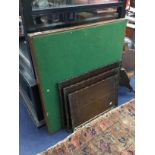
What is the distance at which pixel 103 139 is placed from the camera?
1.70m

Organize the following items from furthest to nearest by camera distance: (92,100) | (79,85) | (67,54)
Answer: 1. (92,100)
2. (79,85)
3. (67,54)

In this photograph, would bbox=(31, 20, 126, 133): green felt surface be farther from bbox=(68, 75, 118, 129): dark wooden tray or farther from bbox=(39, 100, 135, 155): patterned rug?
bbox=(39, 100, 135, 155): patterned rug

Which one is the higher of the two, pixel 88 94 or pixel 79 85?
pixel 79 85

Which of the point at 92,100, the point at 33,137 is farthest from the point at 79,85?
the point at 33,137

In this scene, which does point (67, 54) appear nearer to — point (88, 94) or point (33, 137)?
point (88, 94)

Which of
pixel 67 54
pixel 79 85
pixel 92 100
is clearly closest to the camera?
pixel 67 54

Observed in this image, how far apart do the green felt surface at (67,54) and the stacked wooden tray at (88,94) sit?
63 millimetres

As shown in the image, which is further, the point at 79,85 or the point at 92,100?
the point at 92,100

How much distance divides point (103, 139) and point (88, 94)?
0.45 meters

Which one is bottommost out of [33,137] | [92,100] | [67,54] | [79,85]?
[33,137]

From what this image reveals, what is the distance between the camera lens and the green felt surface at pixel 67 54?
1.52 metres

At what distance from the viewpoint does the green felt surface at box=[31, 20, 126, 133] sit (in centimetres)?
152
